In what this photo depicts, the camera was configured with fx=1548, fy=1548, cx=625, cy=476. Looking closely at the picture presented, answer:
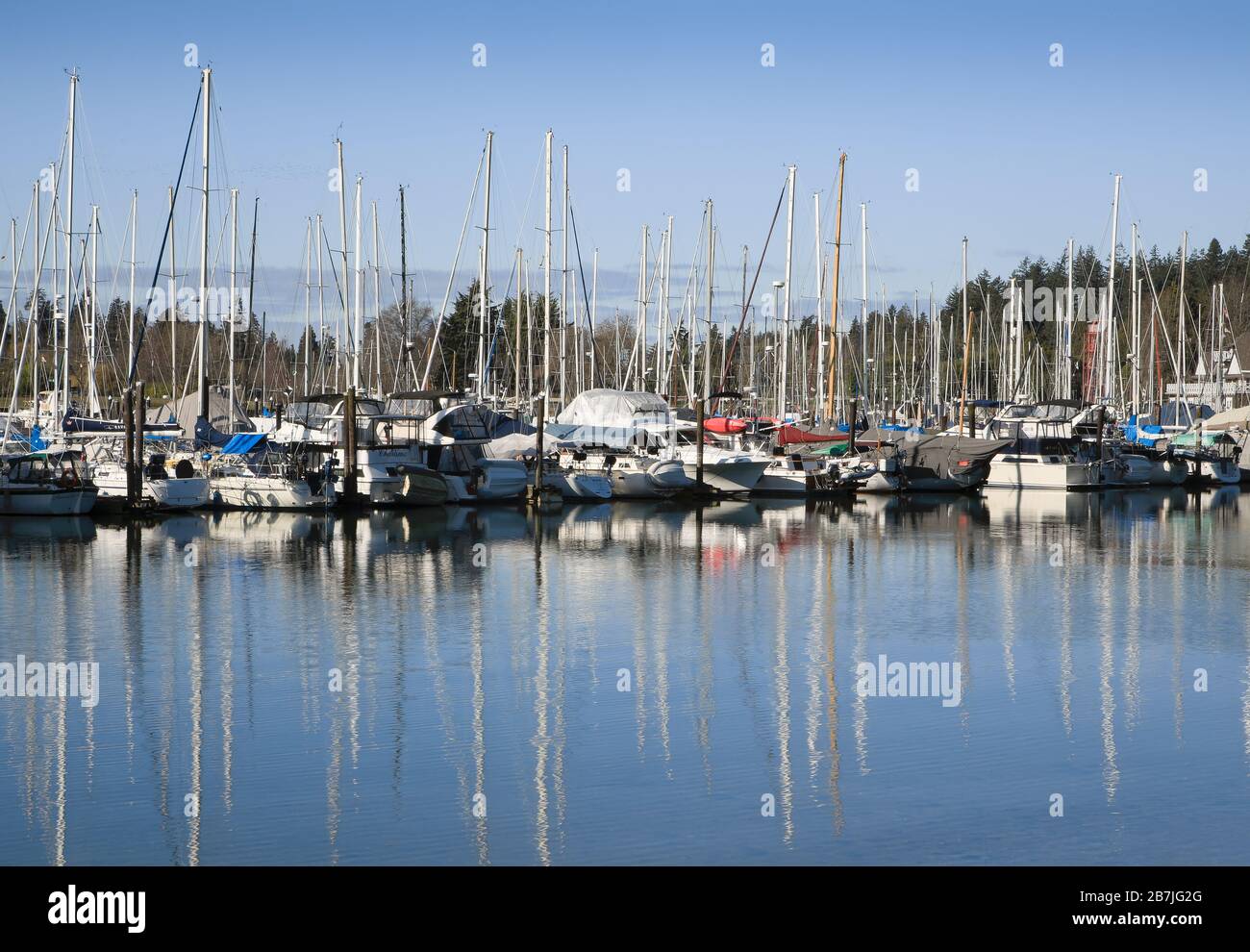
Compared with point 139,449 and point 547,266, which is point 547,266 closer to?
point 547,266

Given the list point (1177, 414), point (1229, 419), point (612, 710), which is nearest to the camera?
point (612, 710)

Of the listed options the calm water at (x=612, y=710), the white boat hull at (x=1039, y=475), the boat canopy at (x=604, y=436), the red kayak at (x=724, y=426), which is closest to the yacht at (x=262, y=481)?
the calm water at (x=612, y=710)

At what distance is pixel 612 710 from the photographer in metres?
21.3

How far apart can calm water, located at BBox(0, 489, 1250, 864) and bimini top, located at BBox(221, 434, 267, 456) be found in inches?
406

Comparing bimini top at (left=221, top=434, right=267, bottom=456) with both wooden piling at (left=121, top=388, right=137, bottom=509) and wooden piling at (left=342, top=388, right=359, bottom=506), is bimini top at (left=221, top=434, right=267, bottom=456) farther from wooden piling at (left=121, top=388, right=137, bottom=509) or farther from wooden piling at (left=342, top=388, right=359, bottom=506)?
wooden piling at (left=121, top=388, right=137, bottom=509)

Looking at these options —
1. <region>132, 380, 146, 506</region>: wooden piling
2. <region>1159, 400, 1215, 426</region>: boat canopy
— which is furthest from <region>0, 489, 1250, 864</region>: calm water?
<region>1159, 400, 1215, 426</region>: boat canopy

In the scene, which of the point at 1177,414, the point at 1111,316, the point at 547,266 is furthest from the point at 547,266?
the point at 1177,414

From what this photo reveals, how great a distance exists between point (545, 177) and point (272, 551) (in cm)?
2853

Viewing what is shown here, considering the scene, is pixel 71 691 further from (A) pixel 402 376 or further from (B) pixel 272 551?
(A) pixel 402 376

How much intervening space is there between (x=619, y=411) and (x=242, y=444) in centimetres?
1739

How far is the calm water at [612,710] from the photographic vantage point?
15508 millimetres

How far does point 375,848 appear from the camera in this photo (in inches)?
587

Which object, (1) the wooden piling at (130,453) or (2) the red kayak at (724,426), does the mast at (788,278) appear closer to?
(2) the red kayak at (724,426)

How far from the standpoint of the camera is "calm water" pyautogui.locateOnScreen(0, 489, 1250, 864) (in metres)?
15.5
